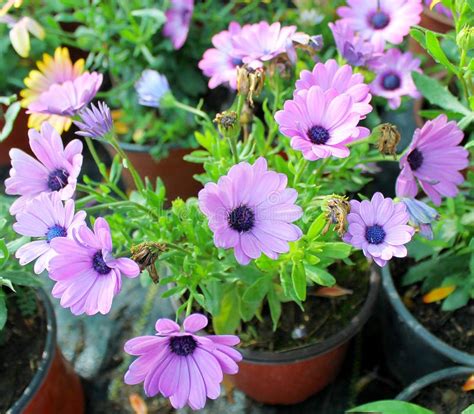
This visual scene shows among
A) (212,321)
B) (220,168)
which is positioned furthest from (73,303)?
(212,321)

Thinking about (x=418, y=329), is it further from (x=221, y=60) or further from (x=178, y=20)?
(x=178, y=20)

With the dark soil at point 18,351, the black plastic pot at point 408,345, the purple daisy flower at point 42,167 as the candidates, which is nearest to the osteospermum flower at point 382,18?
the black plastic pot at point 408,345

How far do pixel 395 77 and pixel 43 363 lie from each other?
30.9 inches

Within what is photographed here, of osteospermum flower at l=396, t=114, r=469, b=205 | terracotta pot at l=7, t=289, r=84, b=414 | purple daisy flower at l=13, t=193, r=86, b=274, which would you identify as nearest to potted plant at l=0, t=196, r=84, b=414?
terracotta pot at l=7, t=289, r=84, b=414

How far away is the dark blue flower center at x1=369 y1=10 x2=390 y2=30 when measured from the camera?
3.34 ft

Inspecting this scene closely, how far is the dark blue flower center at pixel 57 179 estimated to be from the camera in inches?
30.5

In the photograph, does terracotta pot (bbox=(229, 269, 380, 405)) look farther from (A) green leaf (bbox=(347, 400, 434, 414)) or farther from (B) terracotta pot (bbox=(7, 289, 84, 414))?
(B) terracotta pot (bbox=(7, 289, 84, 414))

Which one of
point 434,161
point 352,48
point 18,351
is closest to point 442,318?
point 434,161

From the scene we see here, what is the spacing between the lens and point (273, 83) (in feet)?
3.05

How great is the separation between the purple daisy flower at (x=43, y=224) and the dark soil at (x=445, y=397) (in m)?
0.66

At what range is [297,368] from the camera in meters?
1.10

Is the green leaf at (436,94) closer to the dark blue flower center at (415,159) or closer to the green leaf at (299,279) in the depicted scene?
the dark blue flower center at (415,159)

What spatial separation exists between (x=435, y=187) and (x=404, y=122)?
34.6 inches

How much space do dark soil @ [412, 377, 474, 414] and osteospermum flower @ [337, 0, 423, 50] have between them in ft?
1.85
